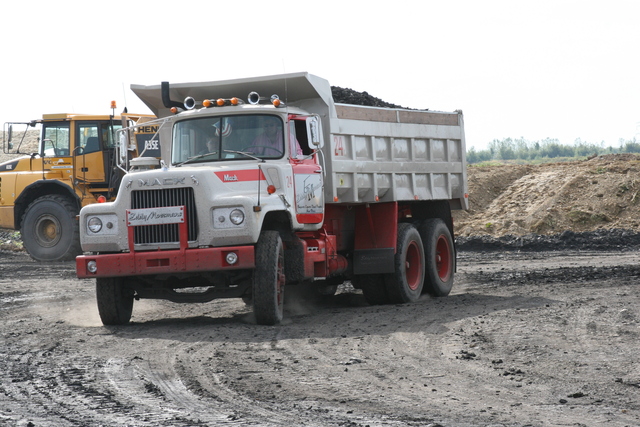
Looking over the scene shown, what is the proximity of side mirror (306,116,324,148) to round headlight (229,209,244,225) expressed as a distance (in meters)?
1.68

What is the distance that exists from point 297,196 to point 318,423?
17.8 feet

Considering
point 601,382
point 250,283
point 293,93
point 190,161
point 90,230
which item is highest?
point 293,93

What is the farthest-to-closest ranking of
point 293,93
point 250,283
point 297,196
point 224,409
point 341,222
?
point 341,222, point 293,93, point 297,196, point 250,283, point 224,409

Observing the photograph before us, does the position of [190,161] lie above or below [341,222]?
above

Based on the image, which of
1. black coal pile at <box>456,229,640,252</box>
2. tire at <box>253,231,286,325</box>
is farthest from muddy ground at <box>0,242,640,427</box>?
black coal pile at <box>456,229,640,252</box>

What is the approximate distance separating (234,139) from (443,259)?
531cm

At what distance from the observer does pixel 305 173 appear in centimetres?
1120

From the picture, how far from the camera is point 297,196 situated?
11008 mm

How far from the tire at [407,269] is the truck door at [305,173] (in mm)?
2011

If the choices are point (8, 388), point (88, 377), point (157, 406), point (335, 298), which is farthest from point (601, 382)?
point (335, 298)

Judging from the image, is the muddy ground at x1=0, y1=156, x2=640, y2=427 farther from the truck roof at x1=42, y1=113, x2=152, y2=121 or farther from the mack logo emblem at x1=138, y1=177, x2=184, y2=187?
the truck roof at x1=42, y1=113, x2=152, y2=121

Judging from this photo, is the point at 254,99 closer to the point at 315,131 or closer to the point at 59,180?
the point at 315,131

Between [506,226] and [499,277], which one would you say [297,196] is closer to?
[499,277]

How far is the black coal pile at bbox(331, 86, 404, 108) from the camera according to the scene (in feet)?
45.0
